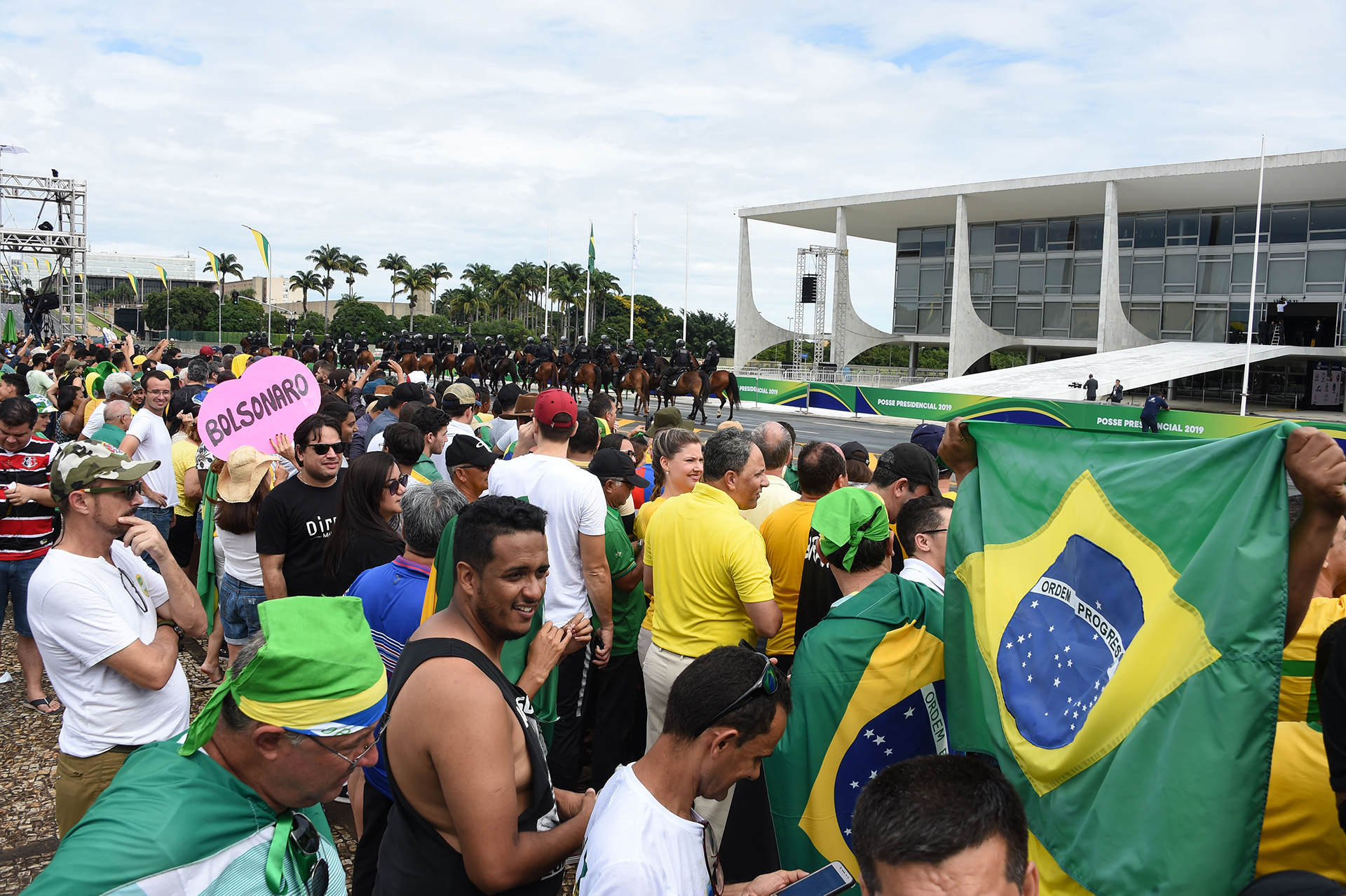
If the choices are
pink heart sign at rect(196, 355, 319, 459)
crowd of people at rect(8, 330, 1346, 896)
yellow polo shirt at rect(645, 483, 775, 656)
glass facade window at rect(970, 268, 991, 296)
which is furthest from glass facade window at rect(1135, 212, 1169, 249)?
yellow polo shirt at rect(645, 483, 775, 656)

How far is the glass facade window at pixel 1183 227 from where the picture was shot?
42875 millimetres

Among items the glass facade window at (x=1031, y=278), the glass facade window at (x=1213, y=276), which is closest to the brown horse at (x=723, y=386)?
the glass facade window at (x=1031, y=278)

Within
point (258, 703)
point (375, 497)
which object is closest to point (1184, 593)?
point (258, 703)

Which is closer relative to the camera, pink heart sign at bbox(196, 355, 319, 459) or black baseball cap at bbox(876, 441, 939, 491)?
black baseball cap at bbox(876, 441, 939, 491)

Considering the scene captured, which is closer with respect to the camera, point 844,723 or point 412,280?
point 844,723

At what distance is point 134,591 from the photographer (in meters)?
3.13

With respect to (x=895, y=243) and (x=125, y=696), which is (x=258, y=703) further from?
(x=895, y=243)

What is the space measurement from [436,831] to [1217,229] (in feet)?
161

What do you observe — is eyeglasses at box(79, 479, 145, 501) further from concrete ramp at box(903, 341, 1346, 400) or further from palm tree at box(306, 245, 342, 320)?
palm tree at box(306, 245, 342, 320)

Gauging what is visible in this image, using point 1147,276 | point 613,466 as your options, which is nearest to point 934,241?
point 1147,276

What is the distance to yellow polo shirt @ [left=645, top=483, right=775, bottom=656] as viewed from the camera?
3680 millimetres

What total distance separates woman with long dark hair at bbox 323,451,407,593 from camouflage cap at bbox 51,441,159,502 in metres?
1.16

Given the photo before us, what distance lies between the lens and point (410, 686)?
83.7 inches

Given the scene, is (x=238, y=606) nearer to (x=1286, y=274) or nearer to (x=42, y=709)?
(x=42, y=709)
